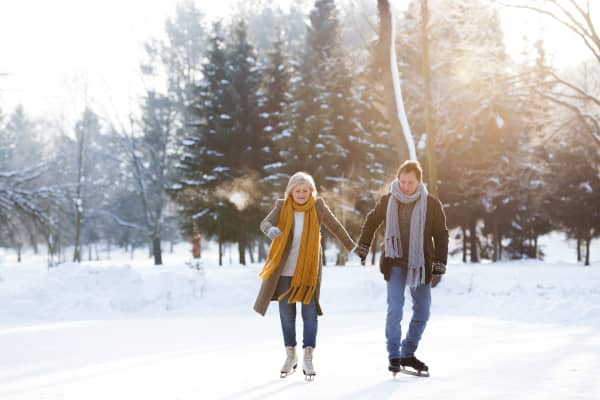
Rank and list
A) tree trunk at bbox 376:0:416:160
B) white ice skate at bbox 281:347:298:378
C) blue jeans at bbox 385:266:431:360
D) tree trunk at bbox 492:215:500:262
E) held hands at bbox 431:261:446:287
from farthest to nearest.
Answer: tree trunk at bbox 492:215:500:262 → tree trunk at bbox 376:0:416:160 → white ice skate at bbox 281:347:298:378 → blue jeans at bbox 385:266:431:360 → held hands at bbox 431:261:446:287

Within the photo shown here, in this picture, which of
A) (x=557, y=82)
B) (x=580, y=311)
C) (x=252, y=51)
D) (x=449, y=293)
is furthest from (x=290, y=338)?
(x=252, y=51)

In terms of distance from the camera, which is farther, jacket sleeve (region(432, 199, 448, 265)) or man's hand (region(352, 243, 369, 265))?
man's hand (region(352, 243, 369, 265))

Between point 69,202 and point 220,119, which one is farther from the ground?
point 220,119

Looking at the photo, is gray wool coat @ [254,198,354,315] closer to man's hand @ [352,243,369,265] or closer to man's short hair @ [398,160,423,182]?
man's hand @ [352,243,369,265]

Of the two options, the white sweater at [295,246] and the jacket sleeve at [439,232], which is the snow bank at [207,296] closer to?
the jacket sleeve at [439,232]

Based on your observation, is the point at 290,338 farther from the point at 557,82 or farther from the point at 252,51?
the point at 252,51

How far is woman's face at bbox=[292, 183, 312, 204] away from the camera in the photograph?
6227 mm

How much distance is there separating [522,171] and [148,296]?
1400 centimetres

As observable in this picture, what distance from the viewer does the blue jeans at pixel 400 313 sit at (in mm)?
5996

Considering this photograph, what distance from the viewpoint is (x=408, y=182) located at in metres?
6.04

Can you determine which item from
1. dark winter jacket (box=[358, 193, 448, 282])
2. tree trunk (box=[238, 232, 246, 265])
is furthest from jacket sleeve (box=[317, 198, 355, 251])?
tree trunk (box=[238, 232, 246, 265])

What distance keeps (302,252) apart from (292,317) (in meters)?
0.68

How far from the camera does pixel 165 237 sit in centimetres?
6688

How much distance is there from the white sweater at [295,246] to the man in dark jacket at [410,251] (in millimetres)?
853
